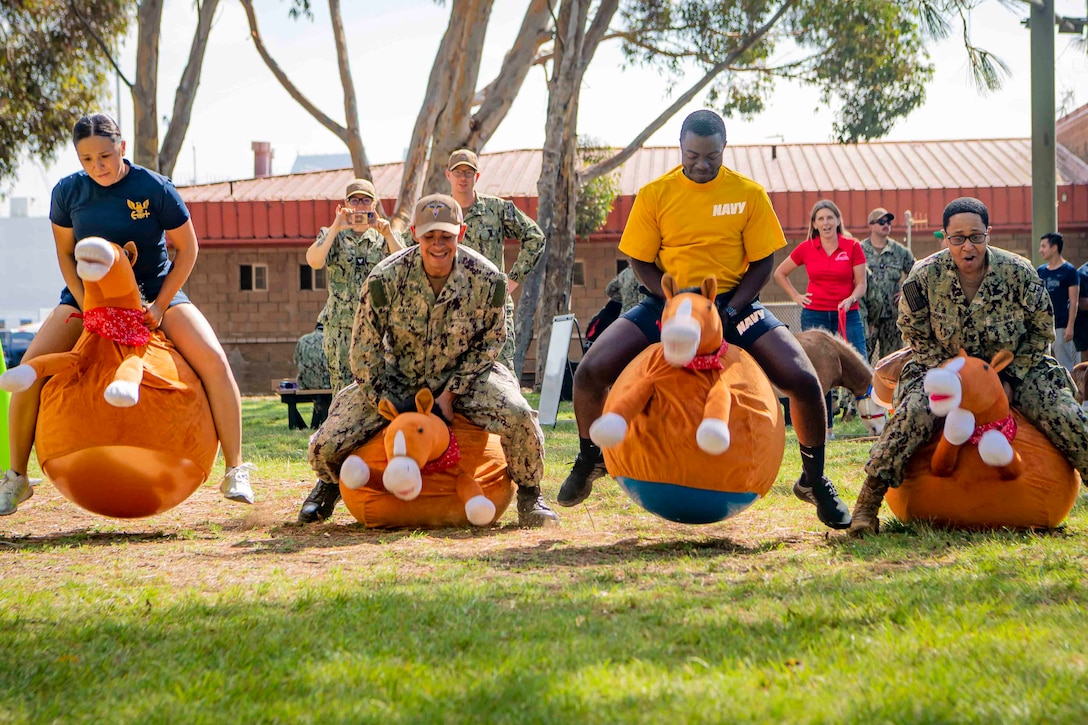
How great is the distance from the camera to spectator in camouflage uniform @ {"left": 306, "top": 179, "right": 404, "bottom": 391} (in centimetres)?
962

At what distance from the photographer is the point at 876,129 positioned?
2033 centimetres

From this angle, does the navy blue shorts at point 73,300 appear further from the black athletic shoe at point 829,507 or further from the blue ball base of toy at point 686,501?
the black athletic shoe at point 829,507

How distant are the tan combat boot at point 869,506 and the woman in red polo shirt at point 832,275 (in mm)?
5005

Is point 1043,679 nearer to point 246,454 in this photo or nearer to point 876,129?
point 246,454

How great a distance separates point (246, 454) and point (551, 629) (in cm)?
696

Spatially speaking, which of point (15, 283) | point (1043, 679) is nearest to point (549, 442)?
A: point (1043, 679)

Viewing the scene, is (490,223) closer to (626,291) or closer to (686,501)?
(686,501)

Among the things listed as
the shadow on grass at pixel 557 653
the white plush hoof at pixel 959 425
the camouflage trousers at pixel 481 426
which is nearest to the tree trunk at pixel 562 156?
the camouflage trousers at pixel 481 426

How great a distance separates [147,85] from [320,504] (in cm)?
1386

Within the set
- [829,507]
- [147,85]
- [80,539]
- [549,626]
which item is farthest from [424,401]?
[147,85]

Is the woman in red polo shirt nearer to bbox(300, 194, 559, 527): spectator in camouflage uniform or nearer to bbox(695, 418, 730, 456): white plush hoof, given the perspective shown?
bbox(300, 194, 559, 527): spectator in camouflage uniform

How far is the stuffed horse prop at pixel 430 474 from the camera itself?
5.98 m

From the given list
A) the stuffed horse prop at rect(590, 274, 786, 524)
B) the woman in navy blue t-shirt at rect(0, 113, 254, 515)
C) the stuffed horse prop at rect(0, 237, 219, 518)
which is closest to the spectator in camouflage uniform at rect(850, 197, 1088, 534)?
the stuffed horse prop at rect(590, 274, 786, 524)

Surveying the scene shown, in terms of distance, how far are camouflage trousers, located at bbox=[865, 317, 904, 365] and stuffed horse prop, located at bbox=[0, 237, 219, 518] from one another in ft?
25.1
